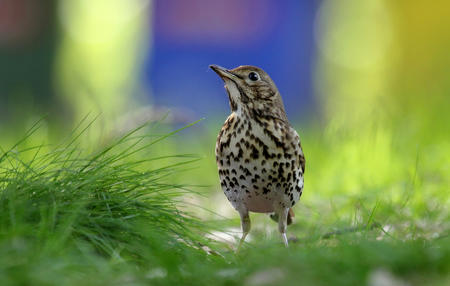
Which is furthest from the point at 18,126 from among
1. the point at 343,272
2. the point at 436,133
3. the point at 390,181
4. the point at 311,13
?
the point at 311,13

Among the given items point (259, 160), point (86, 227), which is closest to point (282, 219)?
point (259, 160)

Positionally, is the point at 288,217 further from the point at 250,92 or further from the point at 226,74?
the point at 226,74

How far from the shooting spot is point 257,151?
329 centimetres

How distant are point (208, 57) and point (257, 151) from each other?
861 centimetres

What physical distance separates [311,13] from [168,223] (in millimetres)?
11438

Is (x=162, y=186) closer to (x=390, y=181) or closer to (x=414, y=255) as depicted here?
(x=414, y=255)

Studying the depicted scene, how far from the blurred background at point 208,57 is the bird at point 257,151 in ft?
8.56

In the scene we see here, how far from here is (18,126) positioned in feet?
20.9

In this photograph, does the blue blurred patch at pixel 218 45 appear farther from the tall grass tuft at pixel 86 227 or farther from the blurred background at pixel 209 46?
the tall grass tuft at pixel 86 227

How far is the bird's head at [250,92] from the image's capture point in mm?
3496

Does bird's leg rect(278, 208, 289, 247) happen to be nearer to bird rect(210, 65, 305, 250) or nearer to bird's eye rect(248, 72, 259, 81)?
bird rect(210, 65, 305, 250)

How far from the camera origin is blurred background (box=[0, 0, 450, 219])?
7.41 metres

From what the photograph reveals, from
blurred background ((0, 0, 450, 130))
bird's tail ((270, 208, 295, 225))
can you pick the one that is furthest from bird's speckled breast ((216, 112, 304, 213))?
blurred background ((0, 0, 450, 130))

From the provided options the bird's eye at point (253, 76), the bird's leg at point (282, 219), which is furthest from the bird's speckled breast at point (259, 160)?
the bird's eye at point (253, 76)
